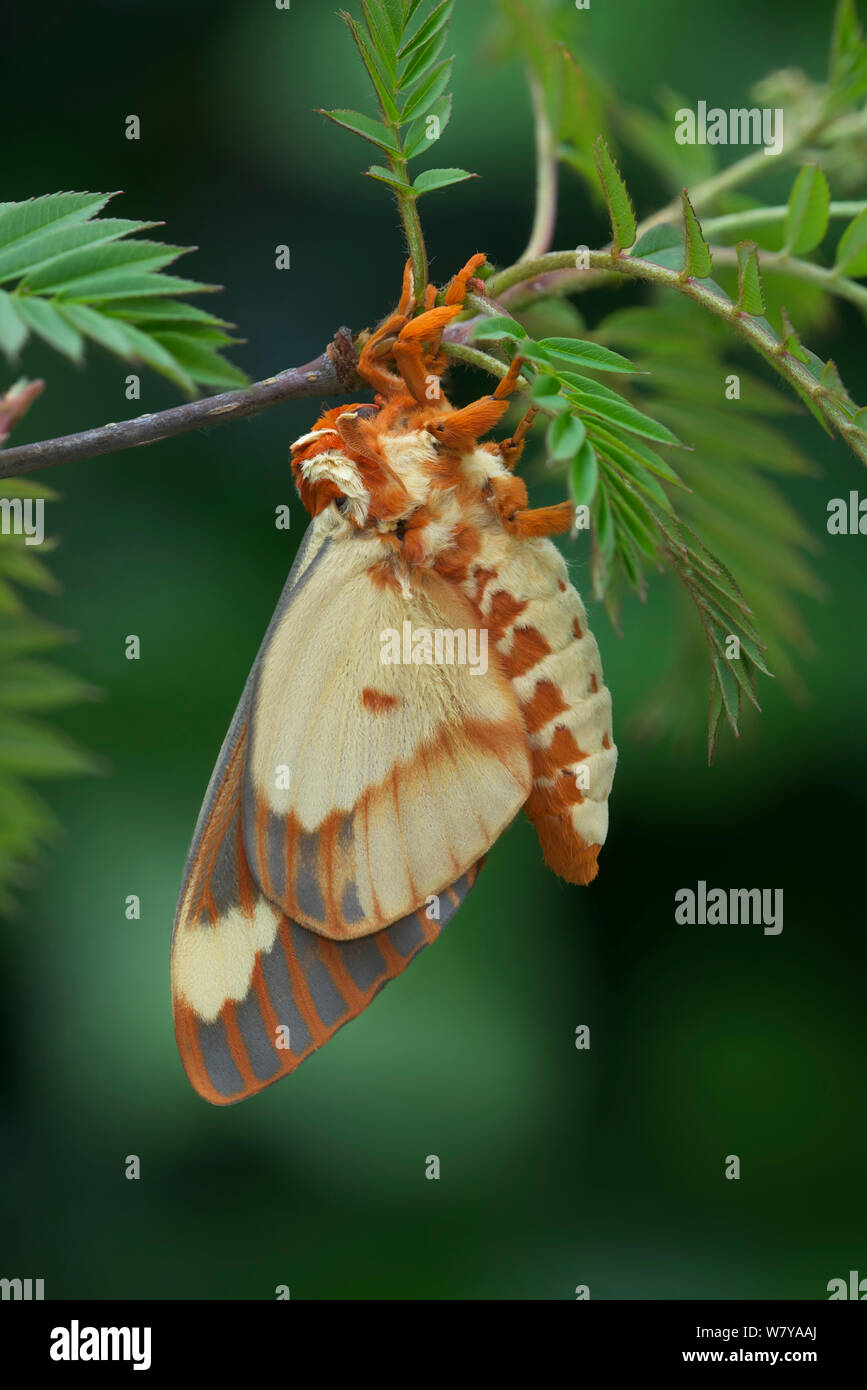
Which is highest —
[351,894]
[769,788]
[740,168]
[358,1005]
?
[740,168]

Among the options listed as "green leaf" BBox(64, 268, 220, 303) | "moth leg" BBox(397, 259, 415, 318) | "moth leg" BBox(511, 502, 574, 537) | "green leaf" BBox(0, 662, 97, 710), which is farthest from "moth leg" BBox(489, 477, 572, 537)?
"green leaf" BBox(0, 662, 97, 710)

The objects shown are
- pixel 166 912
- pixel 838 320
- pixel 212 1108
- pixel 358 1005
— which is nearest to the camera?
pixel 358 1005

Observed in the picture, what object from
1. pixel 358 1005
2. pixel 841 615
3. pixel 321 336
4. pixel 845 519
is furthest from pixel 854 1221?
pixel 321 336

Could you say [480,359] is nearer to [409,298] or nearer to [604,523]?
[409,298]

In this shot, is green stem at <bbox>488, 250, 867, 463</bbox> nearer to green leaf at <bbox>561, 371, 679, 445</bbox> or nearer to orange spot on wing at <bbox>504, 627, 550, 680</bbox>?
green leaf at <bbox>561, 371, 679, 445</bbox>

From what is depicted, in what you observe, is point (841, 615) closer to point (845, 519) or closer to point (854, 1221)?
point (845, 519)

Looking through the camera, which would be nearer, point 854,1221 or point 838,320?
point 838,320
